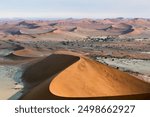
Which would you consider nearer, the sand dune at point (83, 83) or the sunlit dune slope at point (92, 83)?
→ the sand dune at point (83, 83)

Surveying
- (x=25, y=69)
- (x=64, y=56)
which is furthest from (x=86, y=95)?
(x=25, y=69)

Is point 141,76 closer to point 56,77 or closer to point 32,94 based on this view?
point 56,77

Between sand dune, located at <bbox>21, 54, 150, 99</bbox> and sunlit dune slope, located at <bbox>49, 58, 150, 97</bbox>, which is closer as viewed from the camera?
sand dune, located at <bbox>21, 54, 150, 99</bbox>

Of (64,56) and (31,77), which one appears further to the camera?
(64,56)

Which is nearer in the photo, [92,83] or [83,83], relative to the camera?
[83,83]
